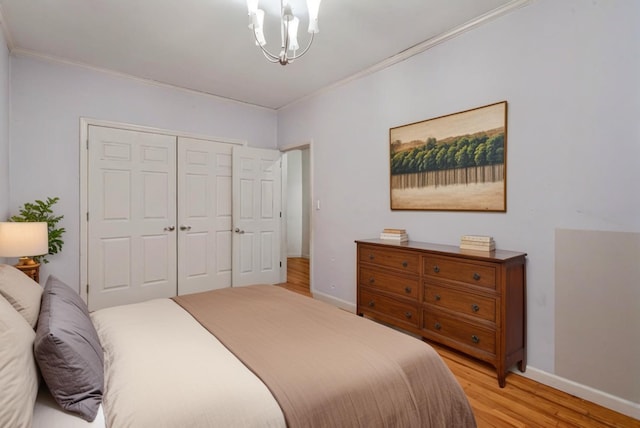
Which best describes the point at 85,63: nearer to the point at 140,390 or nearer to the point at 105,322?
the point at 105,322

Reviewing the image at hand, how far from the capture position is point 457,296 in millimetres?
2395

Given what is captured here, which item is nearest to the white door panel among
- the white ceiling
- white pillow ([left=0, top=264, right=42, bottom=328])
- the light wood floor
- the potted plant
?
the potted plant

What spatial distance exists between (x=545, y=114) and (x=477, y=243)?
3.31ft

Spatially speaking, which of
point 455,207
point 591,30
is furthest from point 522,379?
point 591,30

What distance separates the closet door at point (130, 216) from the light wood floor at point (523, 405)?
342cm

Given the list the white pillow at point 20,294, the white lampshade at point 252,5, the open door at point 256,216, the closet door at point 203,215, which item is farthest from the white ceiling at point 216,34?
the white pillow at point 20,294

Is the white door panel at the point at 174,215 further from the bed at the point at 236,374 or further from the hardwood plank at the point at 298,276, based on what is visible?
the bed at the point at 236,374

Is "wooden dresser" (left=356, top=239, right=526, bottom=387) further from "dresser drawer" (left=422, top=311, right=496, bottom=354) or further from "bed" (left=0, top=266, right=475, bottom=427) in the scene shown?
"bed" (left=0, top=266, right=475, bottom=427)

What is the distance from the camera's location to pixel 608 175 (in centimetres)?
197

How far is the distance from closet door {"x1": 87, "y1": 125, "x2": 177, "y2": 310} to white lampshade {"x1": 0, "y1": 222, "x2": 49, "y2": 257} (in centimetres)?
103

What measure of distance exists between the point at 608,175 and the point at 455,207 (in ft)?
3.31

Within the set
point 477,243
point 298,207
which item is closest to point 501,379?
point 477,243

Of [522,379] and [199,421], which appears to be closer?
[199,421]

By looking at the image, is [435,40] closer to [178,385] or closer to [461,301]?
[461,301]
